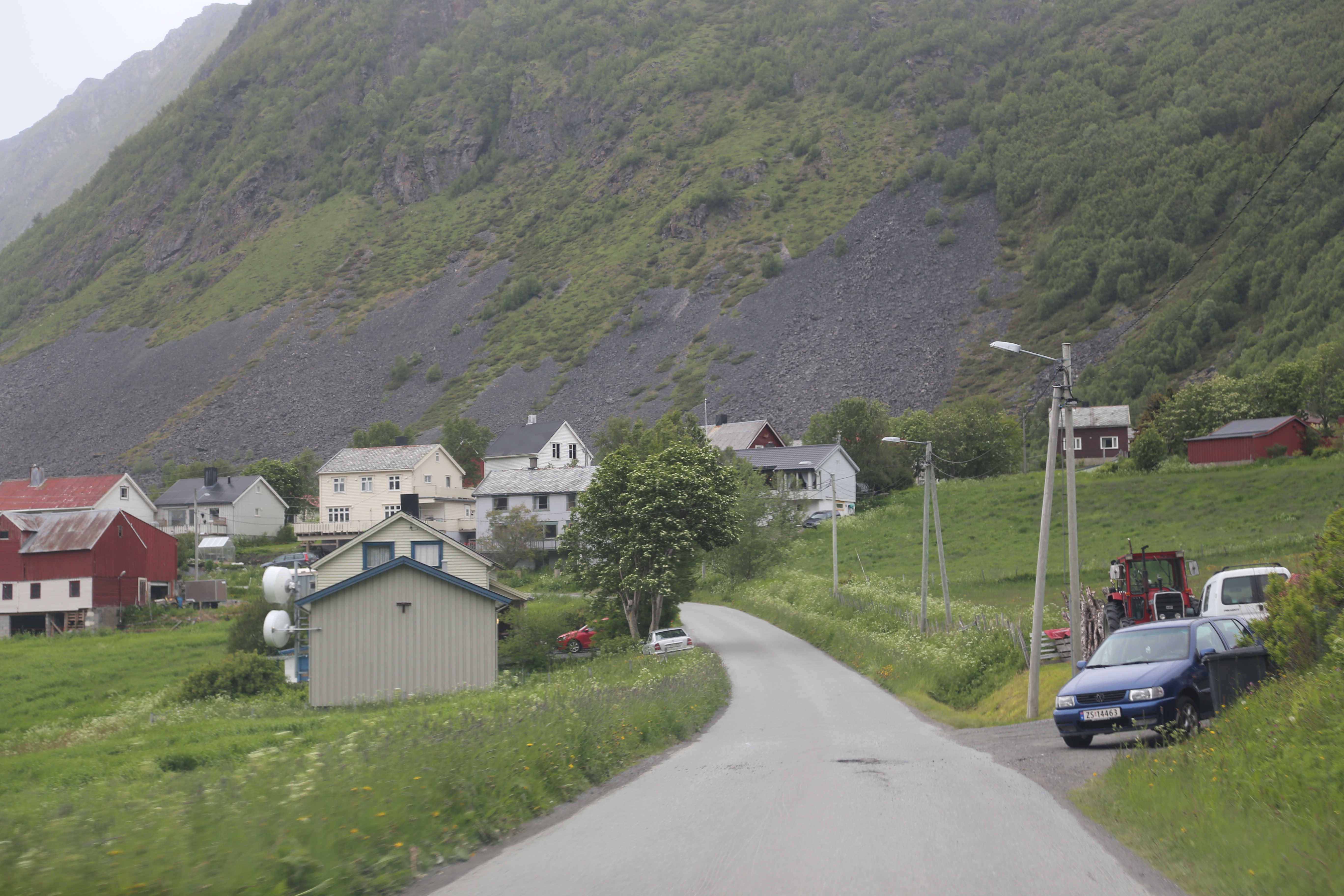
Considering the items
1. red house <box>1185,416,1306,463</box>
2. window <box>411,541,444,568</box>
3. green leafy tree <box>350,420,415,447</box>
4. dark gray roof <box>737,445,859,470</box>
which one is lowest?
window <box>411,541,444,568</box>

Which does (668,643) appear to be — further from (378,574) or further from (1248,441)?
(1248,441)

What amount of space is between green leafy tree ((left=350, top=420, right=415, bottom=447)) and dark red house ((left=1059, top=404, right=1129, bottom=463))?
7509cm

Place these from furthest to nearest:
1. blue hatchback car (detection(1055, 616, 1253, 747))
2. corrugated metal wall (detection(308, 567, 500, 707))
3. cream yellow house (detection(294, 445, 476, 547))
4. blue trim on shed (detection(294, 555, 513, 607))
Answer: cream yellow house (detection(294, 445, 476, 547))
corrugated metal wall (detection(308, 567, 500, 707))
blue trim on shed (detection(294, 555, 513, 607))
blue hatchback car (detection(1055, 616, 1253, 747))

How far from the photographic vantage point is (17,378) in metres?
167

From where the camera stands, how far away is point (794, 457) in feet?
293

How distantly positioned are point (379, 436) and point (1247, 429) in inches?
3659

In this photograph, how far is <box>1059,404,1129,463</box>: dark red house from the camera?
100125mm

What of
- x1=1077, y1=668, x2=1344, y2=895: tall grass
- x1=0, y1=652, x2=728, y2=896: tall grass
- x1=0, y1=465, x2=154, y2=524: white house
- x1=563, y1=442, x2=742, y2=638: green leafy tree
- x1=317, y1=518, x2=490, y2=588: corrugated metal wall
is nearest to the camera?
x1=0, y1=652, x2=728, y2=896: tall grass

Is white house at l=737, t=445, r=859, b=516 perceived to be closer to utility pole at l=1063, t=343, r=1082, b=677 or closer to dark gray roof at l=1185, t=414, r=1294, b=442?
dark gray roof at l=1185, t=414, r=1294, b=442

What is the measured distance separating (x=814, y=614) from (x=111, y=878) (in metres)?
39.1

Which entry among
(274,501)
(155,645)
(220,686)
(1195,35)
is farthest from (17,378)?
(1195,35)

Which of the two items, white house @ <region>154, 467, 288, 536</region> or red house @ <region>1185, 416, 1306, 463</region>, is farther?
white house @ <region>154, 467, 288, 536</region>

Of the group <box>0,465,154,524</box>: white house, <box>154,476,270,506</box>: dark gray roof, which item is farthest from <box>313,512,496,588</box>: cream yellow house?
<box>154,476,270,506</box>: dark gray roof

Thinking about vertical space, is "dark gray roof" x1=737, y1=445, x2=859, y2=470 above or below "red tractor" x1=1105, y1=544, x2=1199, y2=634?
above
